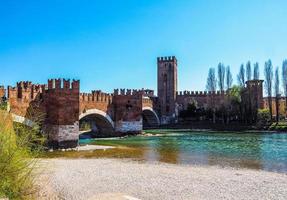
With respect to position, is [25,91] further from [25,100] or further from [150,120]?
[150,120]

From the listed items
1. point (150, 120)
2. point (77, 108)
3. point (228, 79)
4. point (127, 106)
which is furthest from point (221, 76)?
point (77, 108)

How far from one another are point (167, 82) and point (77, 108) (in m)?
49.9

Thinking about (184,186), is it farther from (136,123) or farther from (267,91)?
(267,91)

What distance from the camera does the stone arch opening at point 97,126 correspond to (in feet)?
122

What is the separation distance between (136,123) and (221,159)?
885 inches

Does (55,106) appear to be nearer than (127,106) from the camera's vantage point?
Yes

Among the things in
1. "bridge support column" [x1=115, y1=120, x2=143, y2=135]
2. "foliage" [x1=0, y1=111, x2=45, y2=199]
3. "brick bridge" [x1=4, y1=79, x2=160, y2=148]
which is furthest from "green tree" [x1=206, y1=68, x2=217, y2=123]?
"foliage" [x1=0, y1=111, x2=45, y2=199]

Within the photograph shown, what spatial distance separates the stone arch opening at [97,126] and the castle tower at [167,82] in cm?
3233

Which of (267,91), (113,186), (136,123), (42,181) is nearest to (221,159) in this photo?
(113,186)

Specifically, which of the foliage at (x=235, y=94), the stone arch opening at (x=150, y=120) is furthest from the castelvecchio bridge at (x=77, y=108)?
the foliage at (x=235, y=94)

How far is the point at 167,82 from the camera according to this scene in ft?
246

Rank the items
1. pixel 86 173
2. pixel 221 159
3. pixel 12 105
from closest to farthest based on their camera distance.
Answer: pixel 86 173, pixel 221 159, pixel 12 105

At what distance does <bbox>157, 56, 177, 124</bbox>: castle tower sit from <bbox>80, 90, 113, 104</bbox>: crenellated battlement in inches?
1370

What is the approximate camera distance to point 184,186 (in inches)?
448
